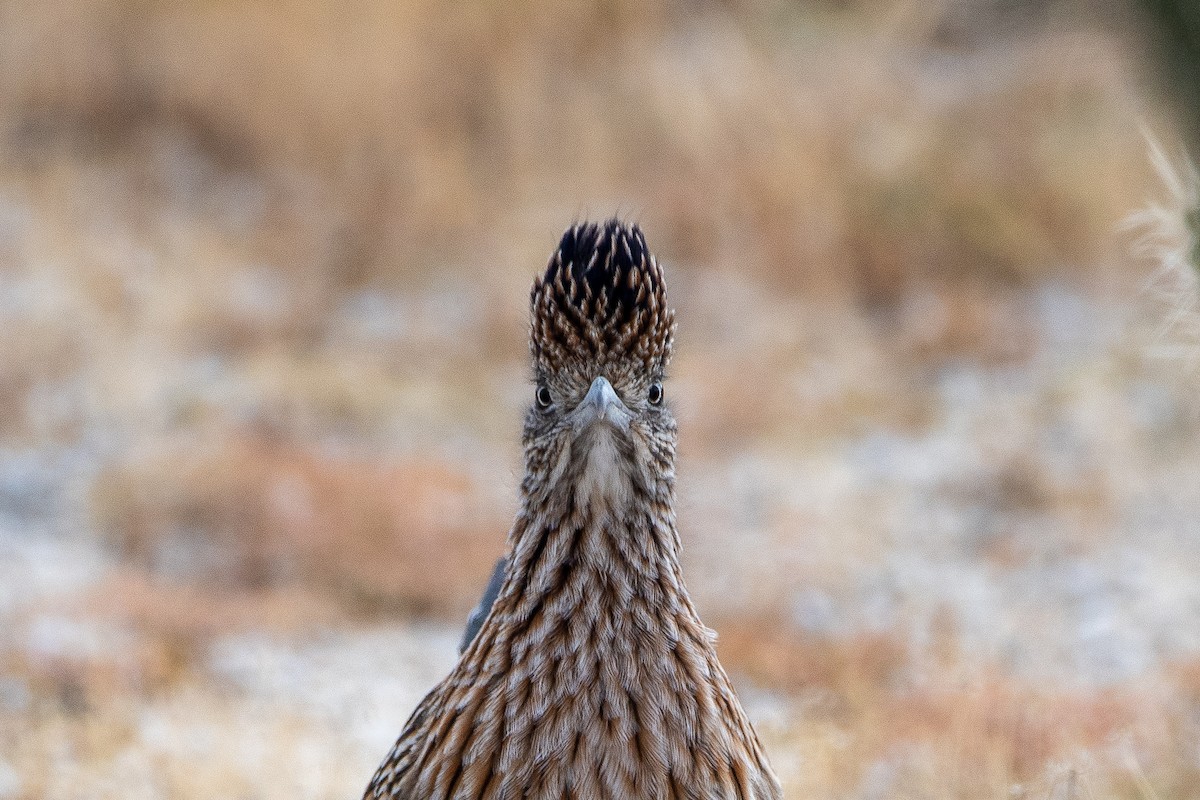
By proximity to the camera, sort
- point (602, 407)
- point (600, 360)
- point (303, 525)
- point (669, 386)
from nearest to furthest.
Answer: point (602, 407) → point (600, 360) → point (303, 525) → point (669, 386)

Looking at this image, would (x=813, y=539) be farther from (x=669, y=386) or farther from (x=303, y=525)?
(x=303, y=525)

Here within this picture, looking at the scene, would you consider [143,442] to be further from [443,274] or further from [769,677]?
[769,677]

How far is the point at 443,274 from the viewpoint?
42.3 feet

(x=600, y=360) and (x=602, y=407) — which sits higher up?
(x=600, y=360)

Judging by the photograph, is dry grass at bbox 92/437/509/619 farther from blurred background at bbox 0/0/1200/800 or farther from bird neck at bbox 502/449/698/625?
bird neck at bbox 502/449/698/625

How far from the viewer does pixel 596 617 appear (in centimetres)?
312

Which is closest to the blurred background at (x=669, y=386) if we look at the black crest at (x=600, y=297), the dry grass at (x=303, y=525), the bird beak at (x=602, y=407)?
the dry grass at (x=303, y=525)

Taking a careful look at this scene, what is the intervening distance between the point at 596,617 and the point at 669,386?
24.9ft

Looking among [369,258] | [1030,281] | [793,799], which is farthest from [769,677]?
[369,258]

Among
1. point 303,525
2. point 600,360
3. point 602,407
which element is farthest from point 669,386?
point 602,407

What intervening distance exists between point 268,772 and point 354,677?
Answer: 76.0 inches

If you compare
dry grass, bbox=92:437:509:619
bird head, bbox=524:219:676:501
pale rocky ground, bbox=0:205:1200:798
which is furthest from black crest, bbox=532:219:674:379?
dry grass, bbox=92:437:509:619

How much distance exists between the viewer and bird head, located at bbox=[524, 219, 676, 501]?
312 cm

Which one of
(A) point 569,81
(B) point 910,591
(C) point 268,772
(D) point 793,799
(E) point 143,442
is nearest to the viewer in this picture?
(D) point 793,799
